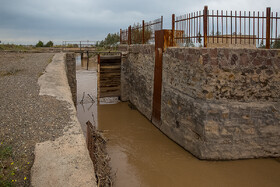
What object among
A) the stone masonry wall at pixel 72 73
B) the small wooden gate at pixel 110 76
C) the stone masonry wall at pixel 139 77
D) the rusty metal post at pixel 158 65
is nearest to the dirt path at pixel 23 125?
the rusty metal post at pixel 158 65

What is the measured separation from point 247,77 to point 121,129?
15.2 ft

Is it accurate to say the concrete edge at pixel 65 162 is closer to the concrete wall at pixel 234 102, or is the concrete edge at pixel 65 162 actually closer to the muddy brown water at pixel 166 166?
the muddy brown water at pixel 166 166

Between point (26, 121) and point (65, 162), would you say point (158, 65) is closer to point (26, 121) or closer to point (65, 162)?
point (26, 121)

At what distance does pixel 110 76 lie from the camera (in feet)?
42.7

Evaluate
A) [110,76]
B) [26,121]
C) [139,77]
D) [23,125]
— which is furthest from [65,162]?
[110,76]

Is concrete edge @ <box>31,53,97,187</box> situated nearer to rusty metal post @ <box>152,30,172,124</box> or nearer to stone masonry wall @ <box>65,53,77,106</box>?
rusty metal post @ <box>152,30,172,124</box>

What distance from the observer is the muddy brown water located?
215 inches

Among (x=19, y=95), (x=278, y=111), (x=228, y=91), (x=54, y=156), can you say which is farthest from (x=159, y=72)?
(x=54, y=156)

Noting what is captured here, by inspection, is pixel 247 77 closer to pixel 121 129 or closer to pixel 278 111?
pixel 278 111

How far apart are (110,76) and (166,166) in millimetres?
7600

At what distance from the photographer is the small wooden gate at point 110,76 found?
42.3 feet

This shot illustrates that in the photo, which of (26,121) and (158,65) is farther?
(158,65)

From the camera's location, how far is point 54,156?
9.99 ft

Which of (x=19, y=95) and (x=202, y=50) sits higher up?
(x=202, y=50)
